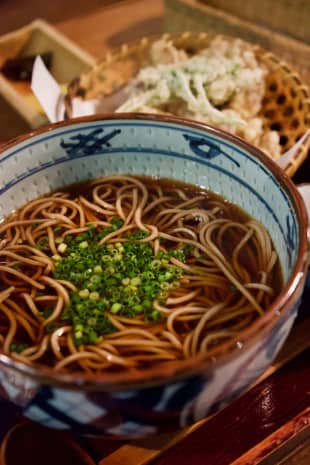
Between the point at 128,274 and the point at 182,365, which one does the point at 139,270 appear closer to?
the point at 128,274

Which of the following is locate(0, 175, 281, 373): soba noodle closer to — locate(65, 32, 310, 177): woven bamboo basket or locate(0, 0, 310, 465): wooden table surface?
locate(0, 0, 310, 465): wooden table surface

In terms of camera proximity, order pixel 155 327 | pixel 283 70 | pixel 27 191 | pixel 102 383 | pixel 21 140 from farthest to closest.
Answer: pixel 283 70, pixel 27 191, pixel 21 140, pixel 155 327, pixel 102 383

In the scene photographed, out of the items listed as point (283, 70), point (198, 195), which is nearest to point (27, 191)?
point (198, 195)

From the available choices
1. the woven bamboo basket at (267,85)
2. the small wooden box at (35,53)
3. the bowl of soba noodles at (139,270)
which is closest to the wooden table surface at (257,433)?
the bowl of soba noodles at (139,270)

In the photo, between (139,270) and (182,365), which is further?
(139,270)

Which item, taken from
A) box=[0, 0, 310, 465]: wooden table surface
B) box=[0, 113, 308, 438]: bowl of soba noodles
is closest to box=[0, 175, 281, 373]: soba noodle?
box=[0, 113, 308, 438]: bowl of soba noodles

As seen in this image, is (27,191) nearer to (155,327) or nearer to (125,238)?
(125,238)

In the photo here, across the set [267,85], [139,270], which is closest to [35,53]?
[267,85]
